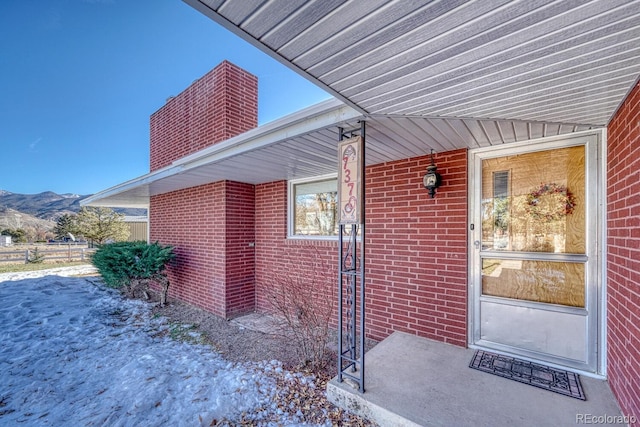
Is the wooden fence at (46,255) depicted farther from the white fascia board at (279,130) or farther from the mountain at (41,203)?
the mountain at (41,203)

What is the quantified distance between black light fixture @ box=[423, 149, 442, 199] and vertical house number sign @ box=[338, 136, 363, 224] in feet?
4.39

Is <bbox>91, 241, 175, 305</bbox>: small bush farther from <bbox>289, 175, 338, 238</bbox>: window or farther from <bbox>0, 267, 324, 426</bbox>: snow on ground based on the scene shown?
<bbox>289, 175, 338, 238</bbox>: window

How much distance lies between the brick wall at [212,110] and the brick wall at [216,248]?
1.23 meters

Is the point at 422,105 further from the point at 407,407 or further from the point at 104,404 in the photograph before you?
the point at 104,404

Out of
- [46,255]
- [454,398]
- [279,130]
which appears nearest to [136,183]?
[279,130]

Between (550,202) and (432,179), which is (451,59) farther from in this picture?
(550,202)

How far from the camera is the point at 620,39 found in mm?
1294

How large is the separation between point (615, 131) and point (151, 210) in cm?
895

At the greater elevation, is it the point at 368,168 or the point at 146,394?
the point at 368,168

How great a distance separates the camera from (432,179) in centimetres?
333

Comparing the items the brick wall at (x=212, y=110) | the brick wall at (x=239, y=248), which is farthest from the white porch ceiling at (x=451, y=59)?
the brick wall at (x=212, y=110)

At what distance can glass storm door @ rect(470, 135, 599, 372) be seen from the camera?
269 centimetres

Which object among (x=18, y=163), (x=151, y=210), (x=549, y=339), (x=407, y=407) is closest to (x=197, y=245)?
(x=151, y=210)

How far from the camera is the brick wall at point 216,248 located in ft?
17.2
